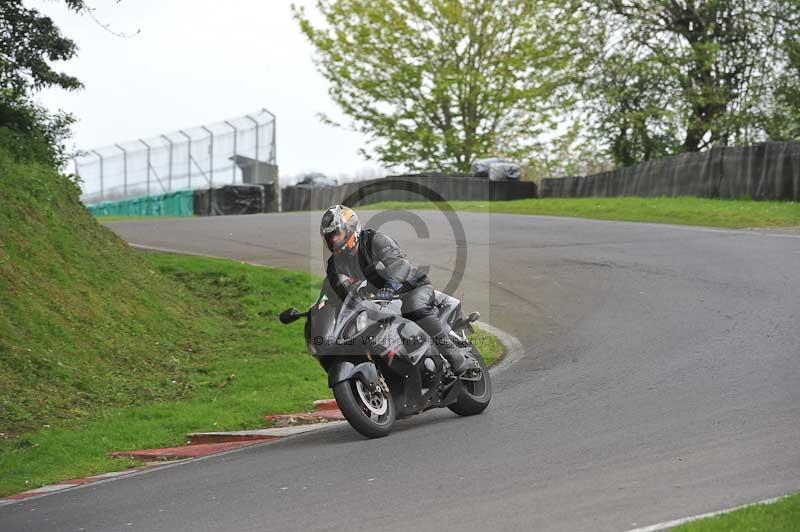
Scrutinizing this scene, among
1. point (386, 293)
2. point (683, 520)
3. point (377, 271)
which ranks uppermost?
point (377, 271)

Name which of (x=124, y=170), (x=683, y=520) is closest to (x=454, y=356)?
(x=683, y=520)

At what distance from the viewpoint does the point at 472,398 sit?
955cm

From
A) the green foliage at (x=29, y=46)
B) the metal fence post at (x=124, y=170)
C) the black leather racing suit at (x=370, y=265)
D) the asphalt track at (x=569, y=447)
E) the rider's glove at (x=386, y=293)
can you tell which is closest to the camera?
the asphalt track at (x=569, y=447)

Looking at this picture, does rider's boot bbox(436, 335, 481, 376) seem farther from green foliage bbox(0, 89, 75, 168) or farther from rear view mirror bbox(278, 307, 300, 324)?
green foliage bbox(0, 89, 75, 168)

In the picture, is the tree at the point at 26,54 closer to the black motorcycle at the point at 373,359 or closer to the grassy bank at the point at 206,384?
the grassy bank at the point at 206,384

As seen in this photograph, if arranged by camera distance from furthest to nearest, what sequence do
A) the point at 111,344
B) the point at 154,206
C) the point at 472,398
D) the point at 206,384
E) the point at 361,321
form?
the point at 154,206
the point at 111,344
the point at 206,384
the point at 472,398
the point at 361,321

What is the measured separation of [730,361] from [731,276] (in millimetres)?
5762

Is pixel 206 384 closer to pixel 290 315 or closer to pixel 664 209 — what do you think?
pixel 290 315

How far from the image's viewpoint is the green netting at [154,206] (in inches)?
1657

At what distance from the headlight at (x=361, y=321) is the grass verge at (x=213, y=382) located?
7.65 feet

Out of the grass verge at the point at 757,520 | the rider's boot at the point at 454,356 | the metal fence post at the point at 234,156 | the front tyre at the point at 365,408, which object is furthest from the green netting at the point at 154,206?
the grass verge at the point at 757,520

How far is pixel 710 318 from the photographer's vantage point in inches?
534

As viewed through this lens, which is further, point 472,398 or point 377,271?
point 472,398

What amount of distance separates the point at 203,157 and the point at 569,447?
120 ft
